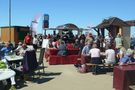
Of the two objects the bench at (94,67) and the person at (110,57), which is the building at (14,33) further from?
the person at (110,57)

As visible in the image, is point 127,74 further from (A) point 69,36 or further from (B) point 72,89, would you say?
(A) point 69,36

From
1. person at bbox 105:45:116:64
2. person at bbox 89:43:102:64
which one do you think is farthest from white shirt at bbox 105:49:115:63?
person at bbox 89:43:102:64

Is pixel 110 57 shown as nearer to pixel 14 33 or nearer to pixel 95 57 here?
pixel 95 57

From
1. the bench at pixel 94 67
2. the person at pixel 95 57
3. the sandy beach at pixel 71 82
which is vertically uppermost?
the person at pixel 95 57

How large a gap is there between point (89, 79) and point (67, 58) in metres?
7.27

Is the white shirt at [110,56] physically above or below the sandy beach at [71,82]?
above

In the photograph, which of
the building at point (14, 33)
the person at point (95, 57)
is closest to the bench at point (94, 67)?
the person at point (95, 57)

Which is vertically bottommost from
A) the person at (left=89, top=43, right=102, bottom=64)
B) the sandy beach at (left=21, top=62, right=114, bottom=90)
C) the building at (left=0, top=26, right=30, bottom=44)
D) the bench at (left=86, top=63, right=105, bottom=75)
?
the sandy beach at (left=21, top=62, right=114, bottom=90)

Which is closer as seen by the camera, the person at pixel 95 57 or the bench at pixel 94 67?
the bench at pixel 94 67

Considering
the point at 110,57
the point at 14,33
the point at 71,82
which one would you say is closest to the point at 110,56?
the point at 110,57

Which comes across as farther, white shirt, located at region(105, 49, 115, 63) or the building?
the building

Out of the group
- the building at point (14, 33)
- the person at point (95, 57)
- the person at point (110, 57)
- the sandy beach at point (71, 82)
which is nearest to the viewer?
the sandy beach at point (71, 82)

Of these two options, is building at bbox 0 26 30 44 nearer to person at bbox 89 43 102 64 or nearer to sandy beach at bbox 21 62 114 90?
A: person at bbox 89 43 102 64

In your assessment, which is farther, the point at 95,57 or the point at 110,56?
the point at 95,57
